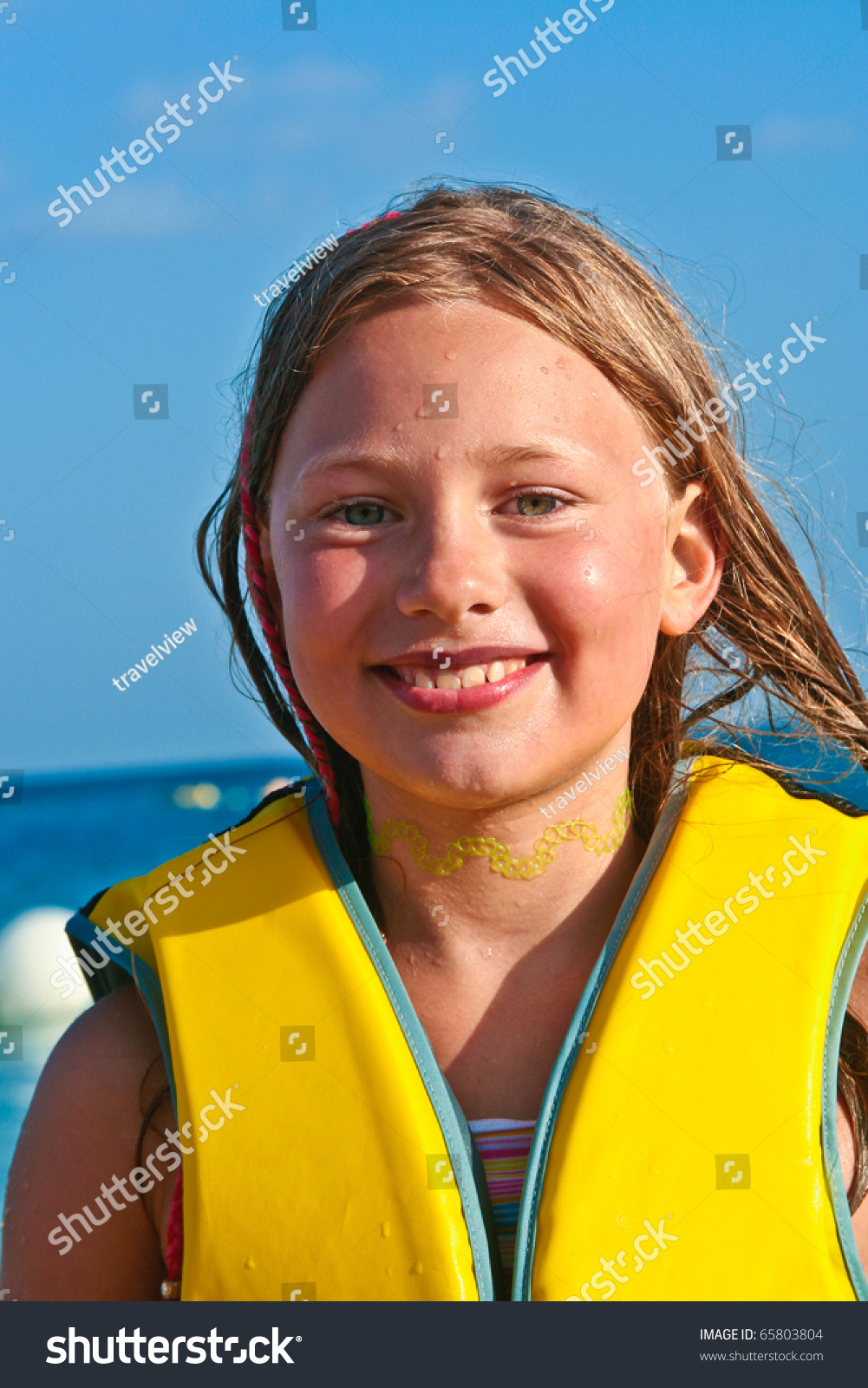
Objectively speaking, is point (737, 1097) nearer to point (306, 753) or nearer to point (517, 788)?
point (517, 788)

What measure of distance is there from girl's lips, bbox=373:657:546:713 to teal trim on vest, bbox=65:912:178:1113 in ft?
2.38

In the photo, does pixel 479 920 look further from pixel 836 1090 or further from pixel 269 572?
pixel 269 572

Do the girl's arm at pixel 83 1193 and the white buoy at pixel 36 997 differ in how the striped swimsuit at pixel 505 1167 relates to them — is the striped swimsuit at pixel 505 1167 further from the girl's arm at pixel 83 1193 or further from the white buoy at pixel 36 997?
the white buoy at pixel 36 997

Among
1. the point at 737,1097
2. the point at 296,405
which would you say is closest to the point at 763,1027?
the point at 737,1097

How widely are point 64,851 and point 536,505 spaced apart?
17.4 meters

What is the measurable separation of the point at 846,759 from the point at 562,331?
47.5 inches

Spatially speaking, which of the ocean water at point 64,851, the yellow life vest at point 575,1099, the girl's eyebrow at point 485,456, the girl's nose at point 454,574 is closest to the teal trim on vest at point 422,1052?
the yellow life vest at point 575,1099

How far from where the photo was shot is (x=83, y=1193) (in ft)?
7.50

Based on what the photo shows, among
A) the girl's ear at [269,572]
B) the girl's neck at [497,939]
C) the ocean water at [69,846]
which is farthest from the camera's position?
the ocean water at [69,846]

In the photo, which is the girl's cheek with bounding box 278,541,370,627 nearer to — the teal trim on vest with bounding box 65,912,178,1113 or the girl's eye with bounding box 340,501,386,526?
the girl's eye with bounding box 340,501,386,526

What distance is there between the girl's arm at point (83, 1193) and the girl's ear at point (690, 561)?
1.29m

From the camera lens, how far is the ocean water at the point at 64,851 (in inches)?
373

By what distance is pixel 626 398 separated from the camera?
2.33m

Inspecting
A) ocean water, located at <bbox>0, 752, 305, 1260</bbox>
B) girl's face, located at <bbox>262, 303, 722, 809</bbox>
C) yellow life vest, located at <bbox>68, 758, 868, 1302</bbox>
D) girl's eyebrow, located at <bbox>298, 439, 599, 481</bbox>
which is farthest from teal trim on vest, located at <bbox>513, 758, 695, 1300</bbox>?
ocean water, located at <bbox>0, 752, 305, 1260</bbox>
